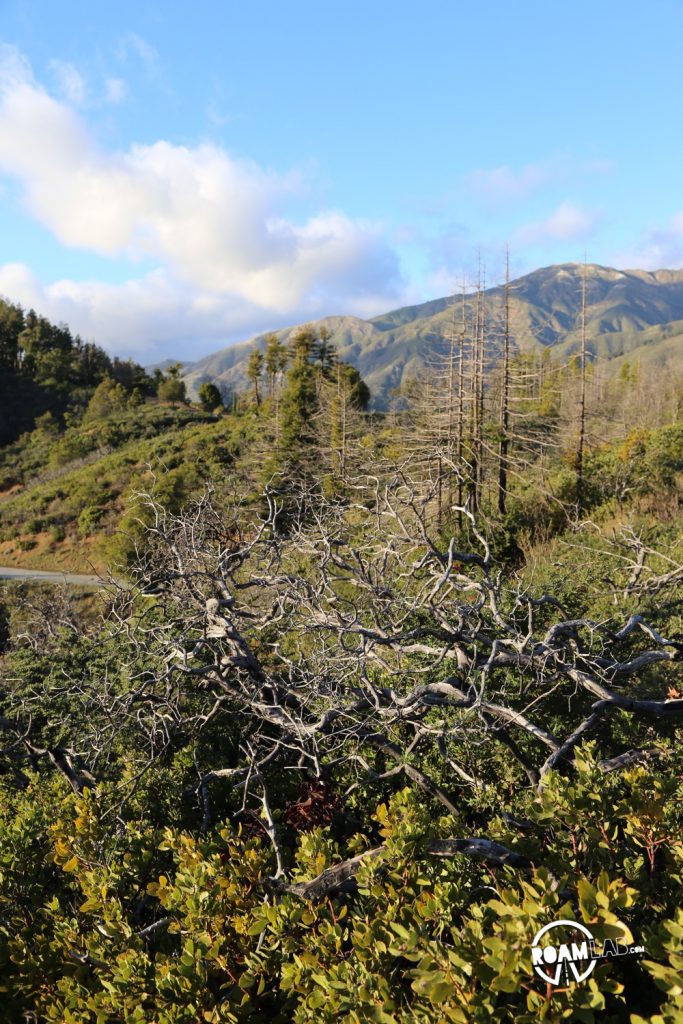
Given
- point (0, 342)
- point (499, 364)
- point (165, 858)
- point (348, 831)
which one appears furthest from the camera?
point (0, 342)

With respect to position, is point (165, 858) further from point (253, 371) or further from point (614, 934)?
point (253, 371)

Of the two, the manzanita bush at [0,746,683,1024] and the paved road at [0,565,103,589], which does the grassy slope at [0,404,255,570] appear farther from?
the manzanita bush at [0,746,683,1024]

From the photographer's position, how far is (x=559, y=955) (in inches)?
73.2

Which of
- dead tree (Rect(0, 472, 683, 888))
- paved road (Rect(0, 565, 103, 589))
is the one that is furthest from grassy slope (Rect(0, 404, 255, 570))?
dead tree (Rect(0, 472, 683, 888))

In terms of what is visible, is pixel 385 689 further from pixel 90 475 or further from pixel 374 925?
pixel 90 475

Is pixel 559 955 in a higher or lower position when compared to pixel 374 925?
higher

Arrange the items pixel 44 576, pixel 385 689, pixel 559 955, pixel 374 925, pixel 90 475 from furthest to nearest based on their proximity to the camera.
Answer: pixel 90 475, pixel 44 576, pixel 385 689, pixel 374 925, pixel 559 955

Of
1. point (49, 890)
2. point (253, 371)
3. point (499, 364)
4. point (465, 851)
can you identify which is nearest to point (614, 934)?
point (465, 851)

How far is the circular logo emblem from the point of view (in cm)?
185

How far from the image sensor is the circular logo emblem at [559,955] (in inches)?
72.7

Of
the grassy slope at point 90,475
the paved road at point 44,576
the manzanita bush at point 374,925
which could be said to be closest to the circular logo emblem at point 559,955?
the manzanita bush at point 374,925

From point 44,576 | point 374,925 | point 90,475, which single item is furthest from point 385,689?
point 90,475

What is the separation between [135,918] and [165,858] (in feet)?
2.06

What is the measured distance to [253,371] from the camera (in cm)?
4128
